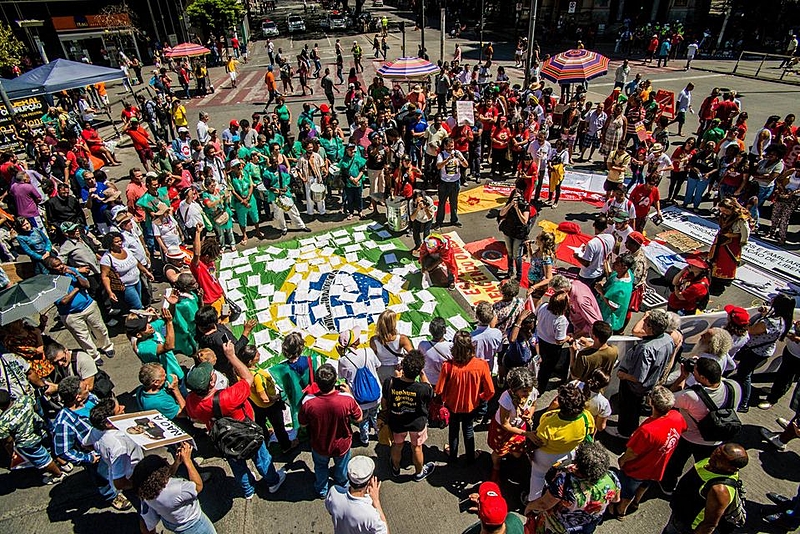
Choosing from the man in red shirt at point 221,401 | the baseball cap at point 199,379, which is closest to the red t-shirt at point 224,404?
the man in red shirt at point 221,401

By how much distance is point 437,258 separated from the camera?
A: 8.50 meters

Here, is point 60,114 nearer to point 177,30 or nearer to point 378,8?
point 177,30

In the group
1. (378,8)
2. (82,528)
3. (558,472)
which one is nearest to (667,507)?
(558,472)

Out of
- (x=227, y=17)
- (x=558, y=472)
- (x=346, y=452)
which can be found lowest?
(x=346, y=452)

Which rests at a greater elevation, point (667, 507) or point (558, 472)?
point (558, 472)

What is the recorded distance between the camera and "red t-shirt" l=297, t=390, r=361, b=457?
4.44 metres

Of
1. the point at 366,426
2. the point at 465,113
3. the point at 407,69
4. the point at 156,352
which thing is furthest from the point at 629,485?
the point at 407,69

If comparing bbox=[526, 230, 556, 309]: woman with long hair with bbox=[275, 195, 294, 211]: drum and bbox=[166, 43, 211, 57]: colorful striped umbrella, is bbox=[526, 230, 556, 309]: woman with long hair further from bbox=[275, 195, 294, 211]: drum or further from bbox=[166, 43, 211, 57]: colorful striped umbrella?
bbox=[166, 43, 211, 57]: colorful striped umbrella

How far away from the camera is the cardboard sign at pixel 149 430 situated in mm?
4305

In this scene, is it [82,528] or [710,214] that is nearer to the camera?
[82,528]

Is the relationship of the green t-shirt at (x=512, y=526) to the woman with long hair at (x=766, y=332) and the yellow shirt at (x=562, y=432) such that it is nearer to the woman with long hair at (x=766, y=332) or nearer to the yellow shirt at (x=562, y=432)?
the yellow shirt at (x=562, y=432)

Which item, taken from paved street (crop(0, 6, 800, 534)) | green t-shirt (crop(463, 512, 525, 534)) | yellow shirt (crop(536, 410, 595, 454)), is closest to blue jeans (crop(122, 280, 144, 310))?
paved street (crop(0, 6, 800, 534))

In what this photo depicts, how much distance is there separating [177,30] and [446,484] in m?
51.6

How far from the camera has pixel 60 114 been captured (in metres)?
16.6
